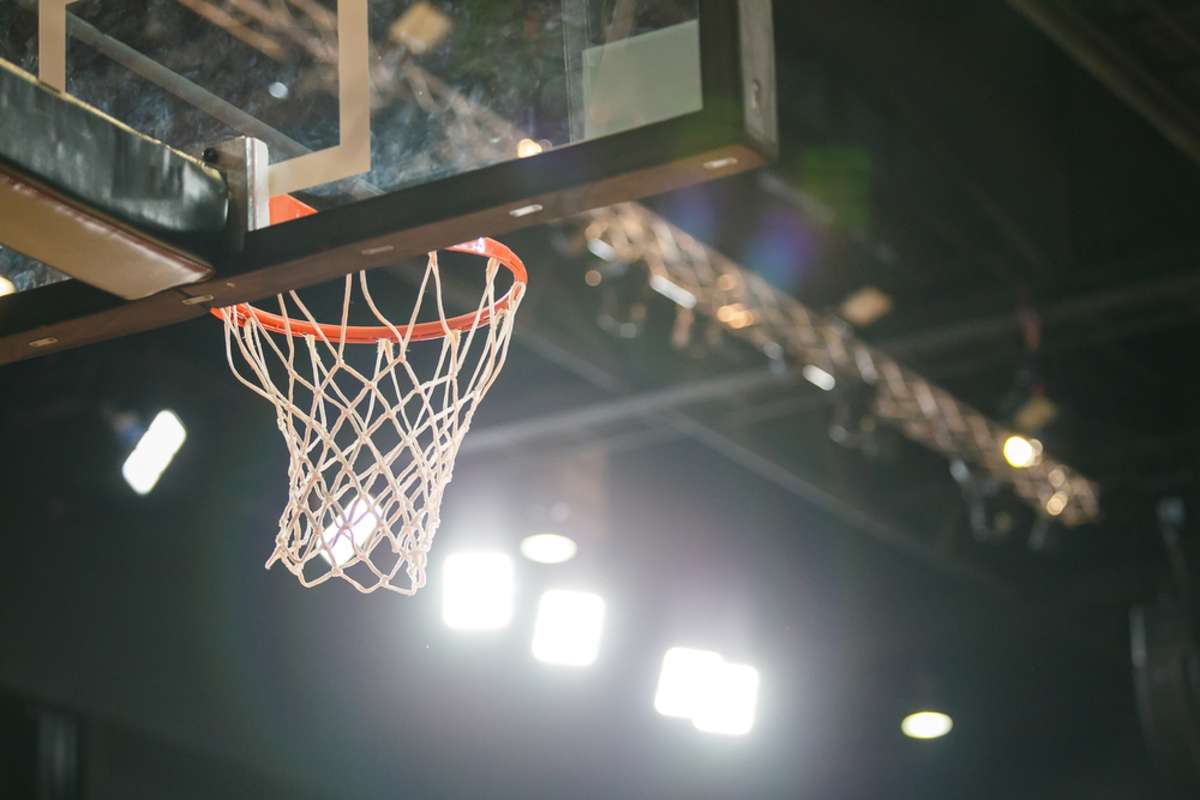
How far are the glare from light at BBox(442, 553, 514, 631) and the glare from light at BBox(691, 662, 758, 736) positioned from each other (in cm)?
119

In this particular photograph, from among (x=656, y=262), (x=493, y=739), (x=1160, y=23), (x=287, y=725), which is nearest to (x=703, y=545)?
(x=493, y=739)

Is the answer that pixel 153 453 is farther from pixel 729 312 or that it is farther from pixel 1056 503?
pixel 1056 503

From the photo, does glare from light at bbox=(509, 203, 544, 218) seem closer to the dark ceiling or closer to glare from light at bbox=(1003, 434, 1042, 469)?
the dark ceiling

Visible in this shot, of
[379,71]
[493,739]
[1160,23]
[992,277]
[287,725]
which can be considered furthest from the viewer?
[493,739]

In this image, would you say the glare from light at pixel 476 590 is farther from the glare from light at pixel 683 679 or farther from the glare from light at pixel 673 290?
the glare from light at pixel 673 290

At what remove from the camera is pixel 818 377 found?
18.4 feet

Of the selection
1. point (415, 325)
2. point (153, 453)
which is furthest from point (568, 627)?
Answer: point (415, 325)

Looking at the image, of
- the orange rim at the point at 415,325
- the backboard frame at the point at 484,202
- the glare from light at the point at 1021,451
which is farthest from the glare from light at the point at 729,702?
the backboard frame at the point at 484,202

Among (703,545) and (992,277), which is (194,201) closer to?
(992,277)

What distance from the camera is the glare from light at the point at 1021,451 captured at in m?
6.09

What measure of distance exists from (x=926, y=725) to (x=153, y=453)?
4.07 m

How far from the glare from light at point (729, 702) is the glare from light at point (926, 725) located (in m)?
0.86

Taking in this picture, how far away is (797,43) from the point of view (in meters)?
4.91

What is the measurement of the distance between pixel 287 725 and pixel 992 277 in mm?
3135
